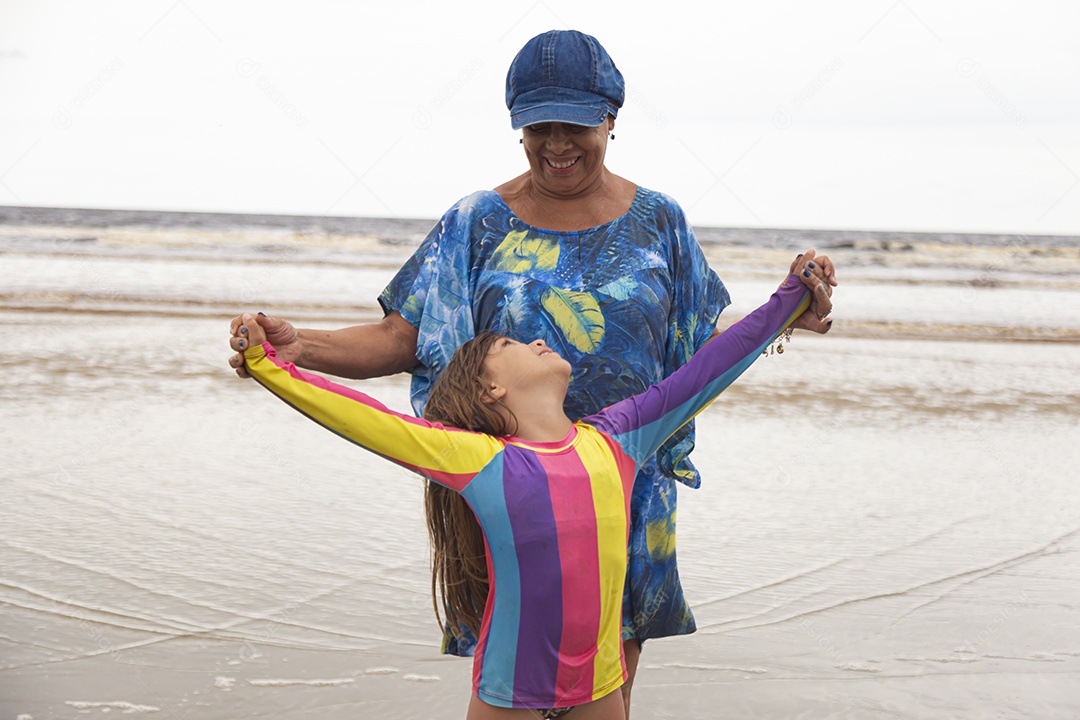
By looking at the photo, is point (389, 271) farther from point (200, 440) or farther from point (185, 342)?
point (200, 440)

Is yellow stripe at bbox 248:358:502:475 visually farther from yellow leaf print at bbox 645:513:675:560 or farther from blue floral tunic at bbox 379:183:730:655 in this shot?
yellow leaf print at bbox 645:513:675:560

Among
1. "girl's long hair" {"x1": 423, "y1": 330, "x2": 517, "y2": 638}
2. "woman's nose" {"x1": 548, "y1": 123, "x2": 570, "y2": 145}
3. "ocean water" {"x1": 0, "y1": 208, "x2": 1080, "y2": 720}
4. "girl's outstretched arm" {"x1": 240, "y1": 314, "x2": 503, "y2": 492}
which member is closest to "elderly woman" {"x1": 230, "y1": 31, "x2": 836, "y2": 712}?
"woman's nose" {"x1": 548, "y1": 123, "x2": 570, "y2": 145}

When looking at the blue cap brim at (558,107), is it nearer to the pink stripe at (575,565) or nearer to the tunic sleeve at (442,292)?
the tunic sleeve at (442,292)

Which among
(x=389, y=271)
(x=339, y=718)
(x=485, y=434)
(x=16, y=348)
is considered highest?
(x=389, y=271)

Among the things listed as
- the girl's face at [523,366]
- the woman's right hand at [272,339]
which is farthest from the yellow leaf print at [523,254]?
the woman's right hand at [272,339]

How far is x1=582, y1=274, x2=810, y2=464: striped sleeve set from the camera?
2.12 metres

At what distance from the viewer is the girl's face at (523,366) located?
2076 mm

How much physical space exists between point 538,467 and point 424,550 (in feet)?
9.04

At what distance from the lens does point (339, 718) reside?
3.18 meters

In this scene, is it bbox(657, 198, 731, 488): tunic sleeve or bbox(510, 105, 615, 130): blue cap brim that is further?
bbox(657, 198, 731, 488): tunic sleeve

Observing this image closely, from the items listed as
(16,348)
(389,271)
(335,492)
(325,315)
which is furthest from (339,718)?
(389,271)

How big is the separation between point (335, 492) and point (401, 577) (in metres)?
1.21

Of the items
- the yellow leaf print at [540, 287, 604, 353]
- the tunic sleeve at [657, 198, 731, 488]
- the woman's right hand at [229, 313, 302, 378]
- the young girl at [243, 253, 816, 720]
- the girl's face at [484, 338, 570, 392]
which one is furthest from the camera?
the tunic sleeve at [657, 198, 731, 488]

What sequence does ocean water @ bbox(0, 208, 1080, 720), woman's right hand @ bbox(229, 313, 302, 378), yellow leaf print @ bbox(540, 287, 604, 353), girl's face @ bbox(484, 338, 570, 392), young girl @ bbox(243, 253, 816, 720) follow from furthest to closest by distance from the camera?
ocean water @ bbox(0, 208, 1080, 720)
yellow leaf print @ bbox(540, 287, 604, 353)
girl's face @ bbox(484, 338, 570, 392)
young girl @ bbox(243, 253, 816, 720)
woman's right hand @ bbox(229, 313, 302, 378)
